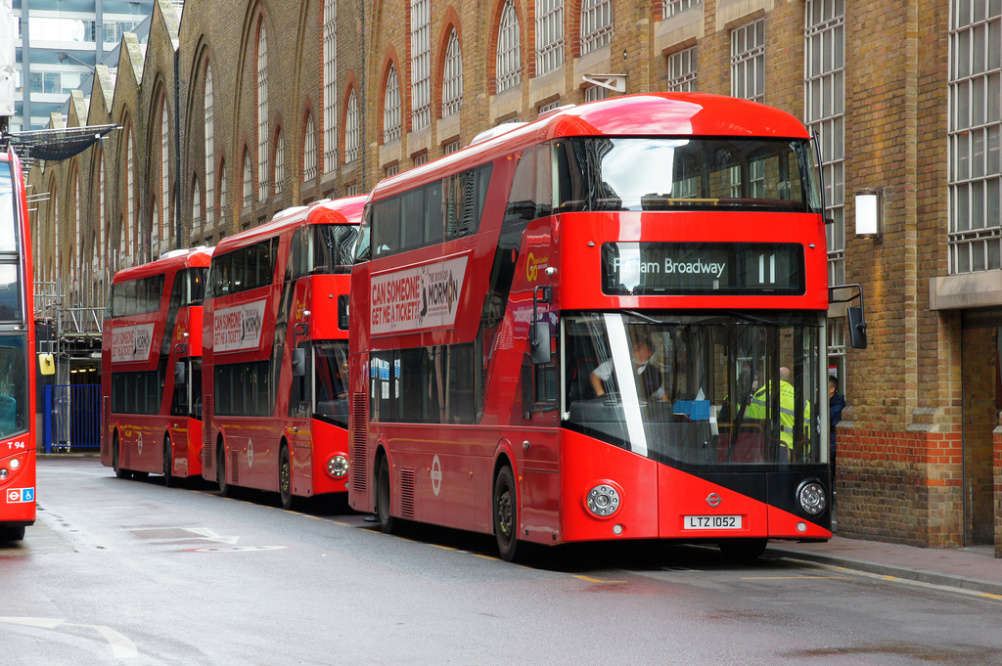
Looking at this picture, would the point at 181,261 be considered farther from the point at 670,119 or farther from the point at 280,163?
the point at 670,119

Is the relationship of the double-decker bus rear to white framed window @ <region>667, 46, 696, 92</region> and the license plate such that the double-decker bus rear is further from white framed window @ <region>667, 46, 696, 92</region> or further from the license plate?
white framed window @ <region>667, 46, 696, 92</region>

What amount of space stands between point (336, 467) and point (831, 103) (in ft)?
28.7

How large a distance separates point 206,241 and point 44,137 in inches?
412

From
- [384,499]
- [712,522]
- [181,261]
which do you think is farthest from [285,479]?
[712,522]

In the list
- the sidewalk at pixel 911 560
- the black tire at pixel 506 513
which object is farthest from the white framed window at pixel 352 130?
the black tire at pixel 506 513

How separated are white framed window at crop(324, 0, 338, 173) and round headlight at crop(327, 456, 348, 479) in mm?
18334

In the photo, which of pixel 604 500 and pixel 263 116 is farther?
pixel 263 116

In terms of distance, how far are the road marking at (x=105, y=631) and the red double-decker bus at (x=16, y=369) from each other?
5.41 metres

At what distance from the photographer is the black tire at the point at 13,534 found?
58.1 ft

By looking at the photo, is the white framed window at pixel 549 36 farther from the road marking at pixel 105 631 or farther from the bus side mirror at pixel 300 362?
the road marking at pixel 105 631

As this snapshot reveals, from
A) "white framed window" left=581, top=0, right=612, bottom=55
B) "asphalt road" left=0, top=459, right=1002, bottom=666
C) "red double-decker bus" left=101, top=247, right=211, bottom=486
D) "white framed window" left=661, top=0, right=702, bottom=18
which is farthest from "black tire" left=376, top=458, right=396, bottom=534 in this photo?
"red double-decker bus" left=101, top=247, right=211, bottom=486

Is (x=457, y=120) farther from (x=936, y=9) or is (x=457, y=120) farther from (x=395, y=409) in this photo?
(x=936, y=9)

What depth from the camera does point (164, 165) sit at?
59969mm

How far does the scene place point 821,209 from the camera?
1372 centimetres
